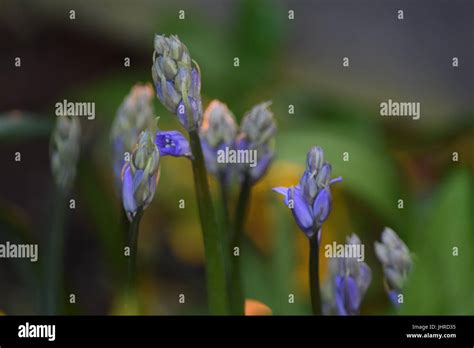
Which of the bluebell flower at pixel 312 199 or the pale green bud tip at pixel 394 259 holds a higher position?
the bluebell flower at pixel 312 199

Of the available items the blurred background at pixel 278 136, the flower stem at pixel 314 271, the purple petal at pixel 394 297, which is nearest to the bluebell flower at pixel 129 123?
the blurred background at pixel 278 136

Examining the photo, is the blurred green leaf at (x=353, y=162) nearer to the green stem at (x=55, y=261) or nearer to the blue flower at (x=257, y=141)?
the blue flower at (x=257, y=141)

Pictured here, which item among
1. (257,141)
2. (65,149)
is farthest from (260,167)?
(65,149)

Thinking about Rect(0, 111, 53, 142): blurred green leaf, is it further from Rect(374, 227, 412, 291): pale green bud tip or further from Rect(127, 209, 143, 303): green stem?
Rect(374, 227, 412, 291): pale green bud tip

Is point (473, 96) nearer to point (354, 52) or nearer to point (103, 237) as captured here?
point (354, 52)

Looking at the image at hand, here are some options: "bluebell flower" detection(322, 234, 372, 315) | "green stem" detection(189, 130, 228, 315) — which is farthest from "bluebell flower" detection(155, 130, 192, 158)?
"bluebell flower" detection(322, 234, 372, 315)

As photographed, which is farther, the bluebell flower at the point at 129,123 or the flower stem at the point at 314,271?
the bluebell flower at the point at 129,123

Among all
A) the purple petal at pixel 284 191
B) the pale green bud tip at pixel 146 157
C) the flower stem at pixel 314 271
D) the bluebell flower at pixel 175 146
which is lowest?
the flower stem at pixel 314 271
